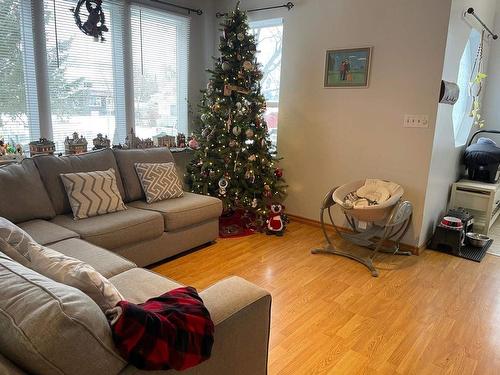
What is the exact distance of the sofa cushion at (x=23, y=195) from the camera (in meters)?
2.45

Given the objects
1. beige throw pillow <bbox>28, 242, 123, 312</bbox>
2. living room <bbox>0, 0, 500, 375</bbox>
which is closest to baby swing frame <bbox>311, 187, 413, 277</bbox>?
living room <bbox>0, 0, 500, 375</bbox>

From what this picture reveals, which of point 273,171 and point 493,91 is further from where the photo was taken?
point 493,91

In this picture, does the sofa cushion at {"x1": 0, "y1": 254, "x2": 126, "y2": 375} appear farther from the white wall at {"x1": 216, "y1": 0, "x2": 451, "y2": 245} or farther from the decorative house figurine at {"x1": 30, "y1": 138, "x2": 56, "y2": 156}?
the white wall at {"x1": 216, "y1": 0, "x2": 451, "y2": 245}

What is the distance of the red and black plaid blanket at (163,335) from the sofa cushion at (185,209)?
1948 mm

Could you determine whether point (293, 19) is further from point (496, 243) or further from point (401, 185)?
point (496, 243)

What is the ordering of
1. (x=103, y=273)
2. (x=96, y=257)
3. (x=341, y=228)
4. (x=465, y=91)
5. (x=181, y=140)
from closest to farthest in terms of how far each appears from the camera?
(x=103, y=273) < (x=96, y=257) < (x=341, y=228) < (x=465, y=91) < (x=181, y=140)

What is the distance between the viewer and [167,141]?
4.26 metres

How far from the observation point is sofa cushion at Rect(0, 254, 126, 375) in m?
0.84

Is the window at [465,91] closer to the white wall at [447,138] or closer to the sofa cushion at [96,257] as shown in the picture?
the white wall at [447,138]

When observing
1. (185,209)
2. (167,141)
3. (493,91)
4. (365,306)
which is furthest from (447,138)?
(167,141)

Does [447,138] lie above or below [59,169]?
above

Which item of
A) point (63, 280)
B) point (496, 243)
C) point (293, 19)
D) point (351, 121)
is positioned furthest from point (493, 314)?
point (293, 19)

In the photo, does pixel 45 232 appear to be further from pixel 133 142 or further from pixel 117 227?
pixel 133 142

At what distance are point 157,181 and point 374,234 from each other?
→ 2137 mm
